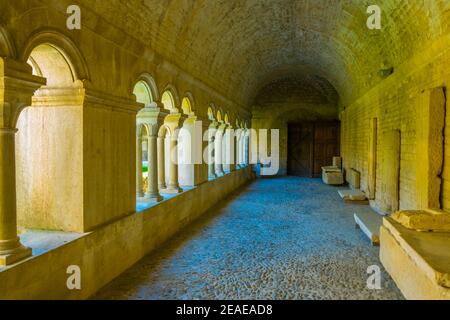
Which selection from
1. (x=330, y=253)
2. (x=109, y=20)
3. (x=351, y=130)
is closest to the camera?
(x=109, y=20)

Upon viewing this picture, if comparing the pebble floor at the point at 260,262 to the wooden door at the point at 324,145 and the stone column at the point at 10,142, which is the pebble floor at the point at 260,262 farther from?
the wooden door at the point at 324,145

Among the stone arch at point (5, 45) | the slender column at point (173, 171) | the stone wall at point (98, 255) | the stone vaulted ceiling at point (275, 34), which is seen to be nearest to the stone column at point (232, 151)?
the stone vaulted ceiling at point (275, 34)

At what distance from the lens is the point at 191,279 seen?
191 inches

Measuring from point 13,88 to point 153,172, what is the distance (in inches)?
143

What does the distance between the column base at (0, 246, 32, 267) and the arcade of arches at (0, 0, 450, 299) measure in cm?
1

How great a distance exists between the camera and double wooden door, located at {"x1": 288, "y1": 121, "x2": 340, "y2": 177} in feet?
63.0

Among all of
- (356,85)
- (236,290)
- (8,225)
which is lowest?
(236,290)

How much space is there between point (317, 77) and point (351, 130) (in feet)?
12.6

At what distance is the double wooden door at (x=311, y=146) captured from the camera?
19.2 metres

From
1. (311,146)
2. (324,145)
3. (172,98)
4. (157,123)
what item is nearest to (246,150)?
(311,146)

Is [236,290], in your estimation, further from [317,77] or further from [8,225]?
[317,77]

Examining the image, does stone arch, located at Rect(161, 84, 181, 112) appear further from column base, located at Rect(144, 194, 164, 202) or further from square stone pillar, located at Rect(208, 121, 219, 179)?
square stone pillar, located at Rect(208, 121, 219, 179)

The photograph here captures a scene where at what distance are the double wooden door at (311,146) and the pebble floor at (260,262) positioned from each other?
10.1m

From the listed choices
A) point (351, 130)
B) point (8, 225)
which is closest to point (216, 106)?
point (351, 130)
